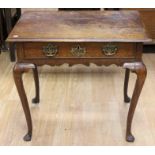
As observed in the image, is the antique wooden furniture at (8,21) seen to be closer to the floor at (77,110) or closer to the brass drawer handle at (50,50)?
the floor at (77,110)

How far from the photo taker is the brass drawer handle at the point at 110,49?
0.98 metres

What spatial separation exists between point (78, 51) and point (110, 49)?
12cm

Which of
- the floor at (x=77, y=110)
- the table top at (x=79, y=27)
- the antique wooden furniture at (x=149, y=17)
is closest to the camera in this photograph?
the table top at (x=79, y=27)

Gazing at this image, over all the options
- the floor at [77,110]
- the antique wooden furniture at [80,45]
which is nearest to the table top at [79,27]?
the antique wooden furniture at [80,45]

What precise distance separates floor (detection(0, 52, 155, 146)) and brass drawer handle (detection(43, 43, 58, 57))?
425mm

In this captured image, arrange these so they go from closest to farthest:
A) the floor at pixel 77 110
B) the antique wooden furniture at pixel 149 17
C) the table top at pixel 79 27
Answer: the table top at pixel 79 27 < the floor at pixel 77 110 < the antique wooden furniture at pixel 149 17

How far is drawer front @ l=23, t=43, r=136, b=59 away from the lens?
0.98 m

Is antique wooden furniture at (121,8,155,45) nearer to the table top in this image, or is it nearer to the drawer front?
the table top

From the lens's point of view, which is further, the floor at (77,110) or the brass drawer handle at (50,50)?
the floor at (77,110)

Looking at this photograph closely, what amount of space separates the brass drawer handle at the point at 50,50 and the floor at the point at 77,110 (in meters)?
0.42

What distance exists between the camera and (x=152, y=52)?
2160 mm

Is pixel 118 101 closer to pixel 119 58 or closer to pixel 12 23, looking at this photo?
pixel 119 58

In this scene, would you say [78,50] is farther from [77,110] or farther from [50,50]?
[77,110]
